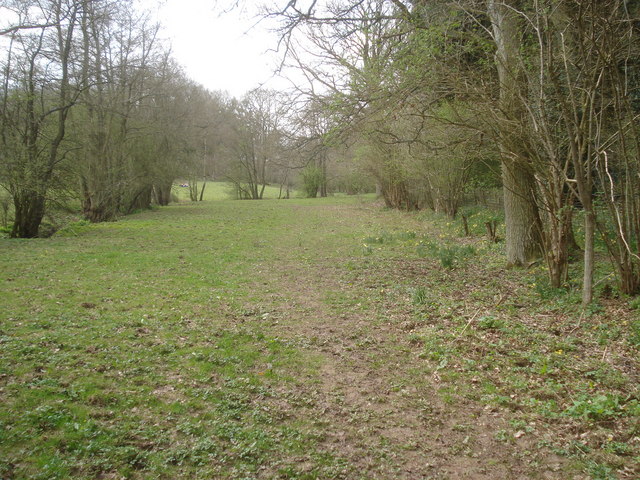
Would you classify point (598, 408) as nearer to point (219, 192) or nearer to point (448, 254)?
point (448, 254)

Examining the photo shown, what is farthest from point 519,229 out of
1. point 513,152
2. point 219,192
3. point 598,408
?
point 219,192

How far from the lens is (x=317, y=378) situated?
430 centimetres

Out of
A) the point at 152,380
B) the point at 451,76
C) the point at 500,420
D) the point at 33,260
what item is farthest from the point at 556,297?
the point at 33,260

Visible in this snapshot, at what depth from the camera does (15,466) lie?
8.92ft

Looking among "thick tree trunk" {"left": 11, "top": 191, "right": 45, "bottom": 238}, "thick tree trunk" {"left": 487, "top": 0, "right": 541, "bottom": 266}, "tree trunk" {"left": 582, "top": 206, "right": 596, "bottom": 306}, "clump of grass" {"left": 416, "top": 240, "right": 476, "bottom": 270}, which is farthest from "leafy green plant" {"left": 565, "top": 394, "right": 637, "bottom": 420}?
"thick tree trunk" {"left": 11, "top": 191, "right": 45, "bottom": 238}

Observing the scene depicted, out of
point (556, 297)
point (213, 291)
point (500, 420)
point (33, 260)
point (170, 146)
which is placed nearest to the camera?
point (500, 420)

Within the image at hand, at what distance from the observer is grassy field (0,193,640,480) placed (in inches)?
117

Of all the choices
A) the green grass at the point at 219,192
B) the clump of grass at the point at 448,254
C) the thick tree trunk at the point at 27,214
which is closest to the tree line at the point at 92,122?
the thick tree trunk at the point at 27,214

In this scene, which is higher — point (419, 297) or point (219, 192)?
point (219, 192)

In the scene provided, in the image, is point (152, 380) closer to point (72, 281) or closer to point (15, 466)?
point (15, 466)

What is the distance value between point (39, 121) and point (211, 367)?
13.4 m

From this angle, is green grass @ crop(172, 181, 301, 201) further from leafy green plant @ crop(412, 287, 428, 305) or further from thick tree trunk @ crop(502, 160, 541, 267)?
leafy green plant @ crop(412, 287, 428, 305)

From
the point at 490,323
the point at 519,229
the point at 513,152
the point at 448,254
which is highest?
the point at 513,152

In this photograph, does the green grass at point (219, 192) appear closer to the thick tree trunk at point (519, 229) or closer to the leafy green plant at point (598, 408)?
the thick tree trunk at point (519, 229)
